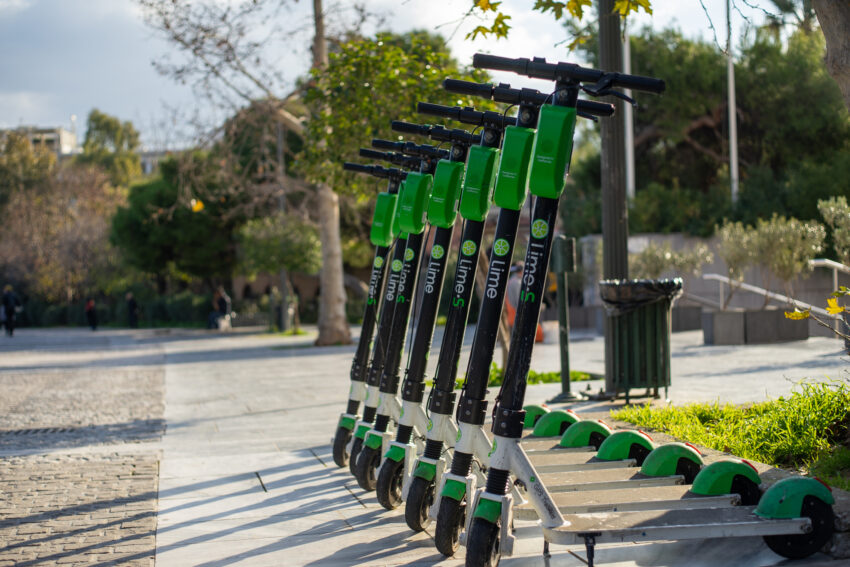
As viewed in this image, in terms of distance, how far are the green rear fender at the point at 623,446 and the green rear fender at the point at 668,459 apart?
1.26 ft

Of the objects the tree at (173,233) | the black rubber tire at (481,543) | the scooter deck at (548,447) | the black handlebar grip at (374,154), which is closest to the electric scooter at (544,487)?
the black rubber tire at (481,543)

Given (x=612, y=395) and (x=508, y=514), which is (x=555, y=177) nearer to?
(x=508, y=514)

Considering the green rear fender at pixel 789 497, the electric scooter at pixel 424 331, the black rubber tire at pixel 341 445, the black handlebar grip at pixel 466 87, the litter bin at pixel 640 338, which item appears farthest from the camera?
the litter bin at pixel 640 338

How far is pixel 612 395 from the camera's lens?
8641 mm

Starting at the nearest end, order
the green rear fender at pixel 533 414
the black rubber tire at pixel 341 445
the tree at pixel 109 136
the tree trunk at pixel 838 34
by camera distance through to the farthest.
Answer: the tree trunk at pixel 838 34, the green rear fender at pixel 533 414, the black rubber tire at pixel 341 445, the tree at pixel 109 136

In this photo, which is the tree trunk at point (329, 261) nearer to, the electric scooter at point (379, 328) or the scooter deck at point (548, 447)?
the electric scooter at point (379, 328)

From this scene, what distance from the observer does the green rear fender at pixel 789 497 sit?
151 inches

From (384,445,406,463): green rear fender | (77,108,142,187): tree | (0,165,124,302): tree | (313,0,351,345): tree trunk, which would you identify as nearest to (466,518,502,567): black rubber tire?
(384,445,406,463): green rear fender

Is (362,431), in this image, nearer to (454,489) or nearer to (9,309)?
(454,489)

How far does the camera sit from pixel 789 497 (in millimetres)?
3854

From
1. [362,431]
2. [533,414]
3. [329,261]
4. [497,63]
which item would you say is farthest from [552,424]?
[329,261]

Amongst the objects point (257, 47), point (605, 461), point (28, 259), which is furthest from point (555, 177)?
point (28, 259)

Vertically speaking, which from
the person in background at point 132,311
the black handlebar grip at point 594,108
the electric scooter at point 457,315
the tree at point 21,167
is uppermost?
the tree at point 21,167

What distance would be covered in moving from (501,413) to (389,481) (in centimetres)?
138
